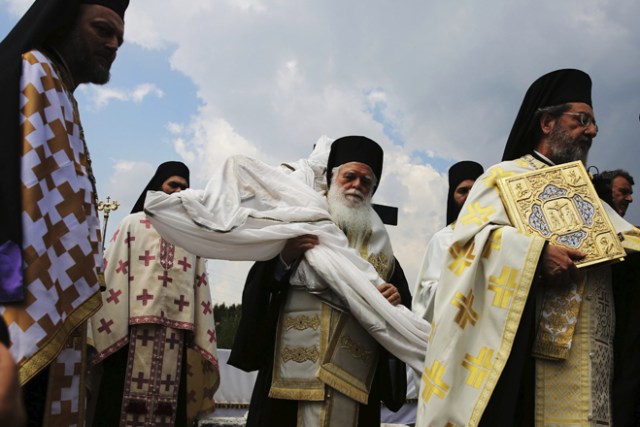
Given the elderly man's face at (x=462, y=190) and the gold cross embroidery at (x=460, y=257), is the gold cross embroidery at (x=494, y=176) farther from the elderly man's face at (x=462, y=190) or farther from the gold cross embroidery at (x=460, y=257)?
the elderly man's face at (x=462, y=190)

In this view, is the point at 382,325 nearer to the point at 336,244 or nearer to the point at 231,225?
the point at 336,244

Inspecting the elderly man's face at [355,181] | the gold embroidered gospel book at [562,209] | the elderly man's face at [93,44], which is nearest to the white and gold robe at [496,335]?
the gold embroidered gospel book at [562,209]

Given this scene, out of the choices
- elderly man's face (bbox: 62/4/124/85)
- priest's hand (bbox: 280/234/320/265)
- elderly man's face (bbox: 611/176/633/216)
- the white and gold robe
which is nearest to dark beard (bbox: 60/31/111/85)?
elderly man's face (bbox: 62/4/124/85)

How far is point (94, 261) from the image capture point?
3.14m

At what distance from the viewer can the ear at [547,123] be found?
453cm

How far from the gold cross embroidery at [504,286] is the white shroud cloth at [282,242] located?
1.01 m

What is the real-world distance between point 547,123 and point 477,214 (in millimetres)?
855

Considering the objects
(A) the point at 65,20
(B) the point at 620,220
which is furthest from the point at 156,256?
(B) the point at 620,220

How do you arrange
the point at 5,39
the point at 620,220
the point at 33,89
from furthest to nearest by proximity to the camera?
the point at 620,220 → the point at 5,39 → the point at 33,89

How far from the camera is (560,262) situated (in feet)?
12.6

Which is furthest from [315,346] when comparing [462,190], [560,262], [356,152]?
[462,190]

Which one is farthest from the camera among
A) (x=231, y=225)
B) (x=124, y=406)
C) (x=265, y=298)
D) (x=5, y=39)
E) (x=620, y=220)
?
(x=124, y=406)

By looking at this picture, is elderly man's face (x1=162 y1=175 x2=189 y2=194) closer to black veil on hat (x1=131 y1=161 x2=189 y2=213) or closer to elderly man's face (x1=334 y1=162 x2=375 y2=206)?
black veil on hat (x1=131 y1=161 x2=189 y2=213)

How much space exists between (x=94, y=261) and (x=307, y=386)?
2141mm
